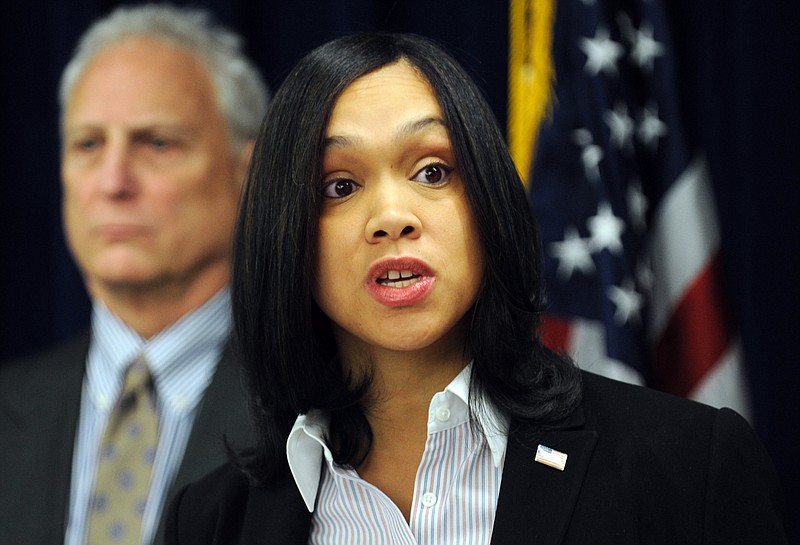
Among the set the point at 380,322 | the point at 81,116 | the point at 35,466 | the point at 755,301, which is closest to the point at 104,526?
the point at 35,466

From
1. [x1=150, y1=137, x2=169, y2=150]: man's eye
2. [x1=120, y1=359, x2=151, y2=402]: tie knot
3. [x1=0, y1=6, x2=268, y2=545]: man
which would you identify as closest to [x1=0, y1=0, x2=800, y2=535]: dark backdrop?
[x1=0, y1=6, x2=268, y2=545]: man

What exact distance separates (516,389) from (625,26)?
119 cm

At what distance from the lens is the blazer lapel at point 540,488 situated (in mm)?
1206

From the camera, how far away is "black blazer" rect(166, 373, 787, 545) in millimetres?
1214

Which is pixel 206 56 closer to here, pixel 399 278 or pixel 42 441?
pixel 42 441

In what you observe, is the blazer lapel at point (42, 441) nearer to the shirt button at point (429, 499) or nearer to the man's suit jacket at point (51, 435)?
the man's suit jacket at point (51, 435)

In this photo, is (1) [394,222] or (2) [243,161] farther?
(2) [243,161]

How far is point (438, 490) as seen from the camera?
1.29m

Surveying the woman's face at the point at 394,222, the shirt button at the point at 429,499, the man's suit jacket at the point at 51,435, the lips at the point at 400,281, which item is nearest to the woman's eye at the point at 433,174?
the woman's face at the point at 394,222

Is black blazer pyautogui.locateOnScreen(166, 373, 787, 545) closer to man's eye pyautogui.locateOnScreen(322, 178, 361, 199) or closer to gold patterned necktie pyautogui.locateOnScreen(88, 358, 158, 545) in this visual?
man's eye pyautogui.locateOnScreen(322, 178, 361, 199)

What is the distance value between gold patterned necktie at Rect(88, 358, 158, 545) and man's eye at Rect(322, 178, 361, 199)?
96 cm

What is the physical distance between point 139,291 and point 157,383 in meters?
0.20

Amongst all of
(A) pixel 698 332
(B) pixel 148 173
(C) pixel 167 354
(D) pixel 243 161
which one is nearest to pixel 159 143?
(B) pixel 148 173

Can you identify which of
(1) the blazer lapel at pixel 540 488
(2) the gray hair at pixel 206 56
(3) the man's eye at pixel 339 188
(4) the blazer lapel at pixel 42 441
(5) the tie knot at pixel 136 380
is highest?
(3) the man's eye at pixel 339 188
